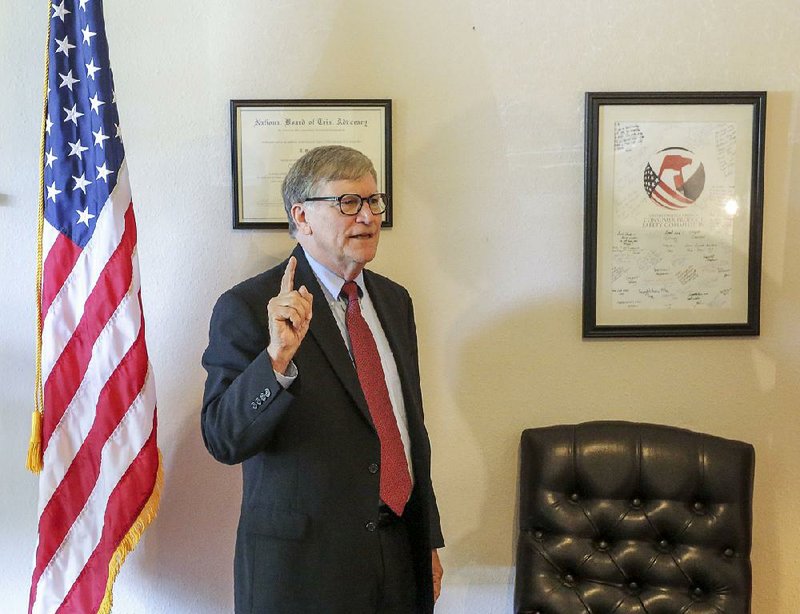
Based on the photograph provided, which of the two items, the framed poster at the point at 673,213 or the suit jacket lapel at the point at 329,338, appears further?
the framed poster at the point at 673,213

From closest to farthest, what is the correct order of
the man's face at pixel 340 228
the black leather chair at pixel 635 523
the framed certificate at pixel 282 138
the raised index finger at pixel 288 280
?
the raised index finger at pixel 288 280 < the man's face at pixel 340 228 < the black leather chair at pixel 635 523 < the framed certificate at pixel 282 138

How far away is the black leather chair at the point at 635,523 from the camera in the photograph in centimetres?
181

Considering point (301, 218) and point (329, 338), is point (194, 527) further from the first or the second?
point (301, 218)

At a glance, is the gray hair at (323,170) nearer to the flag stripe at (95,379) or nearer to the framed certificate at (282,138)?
the framed certificate at (282,138)

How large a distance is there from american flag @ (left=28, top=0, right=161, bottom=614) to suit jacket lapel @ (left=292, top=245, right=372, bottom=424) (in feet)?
1.61

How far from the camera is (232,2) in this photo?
1927 mm

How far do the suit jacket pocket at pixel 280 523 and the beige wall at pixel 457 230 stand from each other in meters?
0.53

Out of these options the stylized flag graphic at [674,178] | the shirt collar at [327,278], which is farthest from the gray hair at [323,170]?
the stylized flag graphic at [674,178]

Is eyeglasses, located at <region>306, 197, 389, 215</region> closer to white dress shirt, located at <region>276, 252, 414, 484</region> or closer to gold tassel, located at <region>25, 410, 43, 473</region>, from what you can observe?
white dress shirt, located at <region>276, 252, 414, 484</region>

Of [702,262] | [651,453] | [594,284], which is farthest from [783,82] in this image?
[651,453]

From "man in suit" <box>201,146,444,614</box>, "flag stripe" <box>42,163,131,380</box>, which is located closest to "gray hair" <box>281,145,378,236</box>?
"man in suit" <box>201,146,444,614</box>

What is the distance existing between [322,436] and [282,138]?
86 cm

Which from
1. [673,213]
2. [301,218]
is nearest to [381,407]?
[301,218]

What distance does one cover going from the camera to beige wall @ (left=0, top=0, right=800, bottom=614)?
1.94m
